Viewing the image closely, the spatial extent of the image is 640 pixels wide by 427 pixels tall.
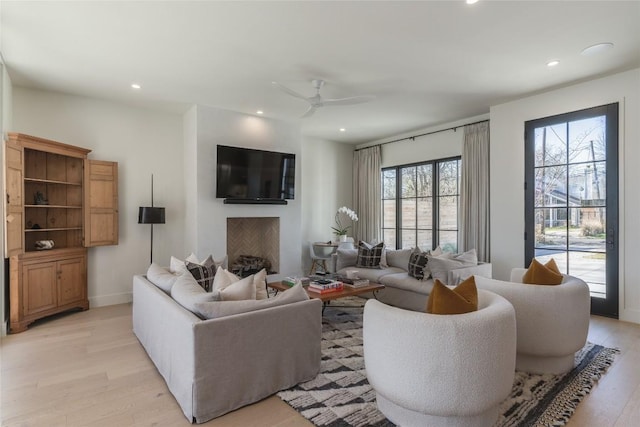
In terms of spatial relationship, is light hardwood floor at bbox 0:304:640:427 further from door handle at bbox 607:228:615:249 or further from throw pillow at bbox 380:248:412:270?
throw pillow at bbox 380:248:412:270

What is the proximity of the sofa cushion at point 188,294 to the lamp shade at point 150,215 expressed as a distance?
240 centimetres

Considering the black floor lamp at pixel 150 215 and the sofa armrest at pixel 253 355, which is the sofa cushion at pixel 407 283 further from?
the black floor lamp at pixel 150 215

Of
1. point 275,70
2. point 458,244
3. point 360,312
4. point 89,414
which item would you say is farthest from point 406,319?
point 458,244

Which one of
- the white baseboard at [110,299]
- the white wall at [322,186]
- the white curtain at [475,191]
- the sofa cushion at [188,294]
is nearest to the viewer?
the sofa cushion at [188,294]

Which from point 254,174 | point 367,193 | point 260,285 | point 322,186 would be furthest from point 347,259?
point 260,285

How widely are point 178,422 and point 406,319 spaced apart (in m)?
1.56

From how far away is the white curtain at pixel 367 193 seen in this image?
23.8ft

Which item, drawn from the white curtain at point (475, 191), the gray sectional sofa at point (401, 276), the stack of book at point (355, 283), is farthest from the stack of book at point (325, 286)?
the white curtain at point (475, 191)

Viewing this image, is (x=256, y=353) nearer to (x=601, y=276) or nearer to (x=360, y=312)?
(x=360, y=312)

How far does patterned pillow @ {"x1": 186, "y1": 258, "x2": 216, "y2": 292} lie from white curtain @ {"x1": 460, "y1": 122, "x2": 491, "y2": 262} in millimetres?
4130

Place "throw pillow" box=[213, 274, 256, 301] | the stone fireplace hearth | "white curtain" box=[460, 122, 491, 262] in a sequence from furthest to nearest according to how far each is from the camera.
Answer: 1. the stone fireplace hearth
2. "white curtain" box=[460, 122, 491, 262]
3. "throw pillow" box=[213, 274, 256, 301]

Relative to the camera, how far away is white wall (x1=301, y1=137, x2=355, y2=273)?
22.9 ft

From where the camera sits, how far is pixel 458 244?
19.2 ft

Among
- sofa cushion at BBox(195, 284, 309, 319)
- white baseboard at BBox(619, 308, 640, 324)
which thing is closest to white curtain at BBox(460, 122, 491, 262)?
white baseboard at BBox(619, 308, 640, 324)
